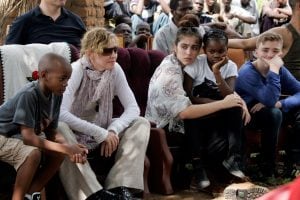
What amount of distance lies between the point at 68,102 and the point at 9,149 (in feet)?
2.25

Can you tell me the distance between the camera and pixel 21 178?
11.2ft

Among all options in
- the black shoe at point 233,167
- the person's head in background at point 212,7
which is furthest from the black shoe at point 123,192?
the person's head in background at point 212,7

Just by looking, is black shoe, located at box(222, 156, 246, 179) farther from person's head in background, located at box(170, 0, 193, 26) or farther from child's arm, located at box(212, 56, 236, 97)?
person's head in background, located at box(170, 0, 193, 26)

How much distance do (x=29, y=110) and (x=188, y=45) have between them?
1.63 meters

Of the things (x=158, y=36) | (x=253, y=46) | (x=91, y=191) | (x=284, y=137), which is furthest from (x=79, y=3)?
(x=91, y=191)

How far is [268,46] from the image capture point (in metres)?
4.99

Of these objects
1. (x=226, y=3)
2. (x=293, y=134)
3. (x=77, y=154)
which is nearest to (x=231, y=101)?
(x=293, y=134)

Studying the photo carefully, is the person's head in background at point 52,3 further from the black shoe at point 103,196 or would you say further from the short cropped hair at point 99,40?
the black shoe at point 103,196

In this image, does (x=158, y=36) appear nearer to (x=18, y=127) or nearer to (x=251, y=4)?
(x=18, y=127)

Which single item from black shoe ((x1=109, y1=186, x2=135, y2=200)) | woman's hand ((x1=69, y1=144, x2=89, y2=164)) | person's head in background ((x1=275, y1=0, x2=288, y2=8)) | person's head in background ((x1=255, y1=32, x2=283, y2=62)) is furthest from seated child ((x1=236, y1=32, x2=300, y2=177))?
person's head in background ((x1=275, y1=0, x2=288, y2=8))

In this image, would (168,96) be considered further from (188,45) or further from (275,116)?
(275,116)

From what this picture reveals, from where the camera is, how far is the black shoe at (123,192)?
377cm

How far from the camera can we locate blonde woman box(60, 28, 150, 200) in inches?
151

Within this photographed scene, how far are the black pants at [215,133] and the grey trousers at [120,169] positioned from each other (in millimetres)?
491
